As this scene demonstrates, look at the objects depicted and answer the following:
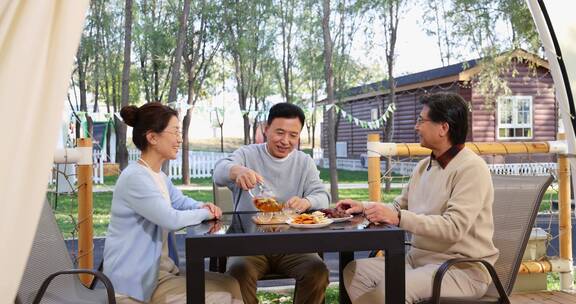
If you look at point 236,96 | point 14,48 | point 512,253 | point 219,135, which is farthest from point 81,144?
point 236,96

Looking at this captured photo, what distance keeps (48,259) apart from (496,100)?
1206cm

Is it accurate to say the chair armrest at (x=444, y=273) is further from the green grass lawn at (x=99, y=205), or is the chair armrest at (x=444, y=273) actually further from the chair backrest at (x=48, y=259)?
the green grass lawn at (x=99, y=205)

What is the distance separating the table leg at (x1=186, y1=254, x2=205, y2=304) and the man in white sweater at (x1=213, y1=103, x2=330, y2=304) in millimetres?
684

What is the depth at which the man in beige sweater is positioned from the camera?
205cm

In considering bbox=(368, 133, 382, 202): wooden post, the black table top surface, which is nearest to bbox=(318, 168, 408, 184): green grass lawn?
bbox=(368, 133, 382, 202): wooden post

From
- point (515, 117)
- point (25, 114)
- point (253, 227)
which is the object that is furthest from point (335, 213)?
point (515, 117)

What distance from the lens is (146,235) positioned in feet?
6.73

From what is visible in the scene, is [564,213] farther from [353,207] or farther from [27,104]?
[27,104]

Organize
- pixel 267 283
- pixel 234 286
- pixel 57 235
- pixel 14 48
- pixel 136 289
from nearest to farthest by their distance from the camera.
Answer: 1. pixel 14 48
2. pixel 136 289
3. pixel 234 286
4. pixel 57 235
5. pixel 267 283

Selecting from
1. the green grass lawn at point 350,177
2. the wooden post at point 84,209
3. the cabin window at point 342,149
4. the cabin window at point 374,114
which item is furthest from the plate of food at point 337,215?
the cabin window at point 342,149

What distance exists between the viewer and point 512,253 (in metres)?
2.29

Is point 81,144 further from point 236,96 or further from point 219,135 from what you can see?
point 236,96

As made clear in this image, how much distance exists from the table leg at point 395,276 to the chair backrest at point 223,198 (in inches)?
54.8

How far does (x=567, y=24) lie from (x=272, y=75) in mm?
11606
